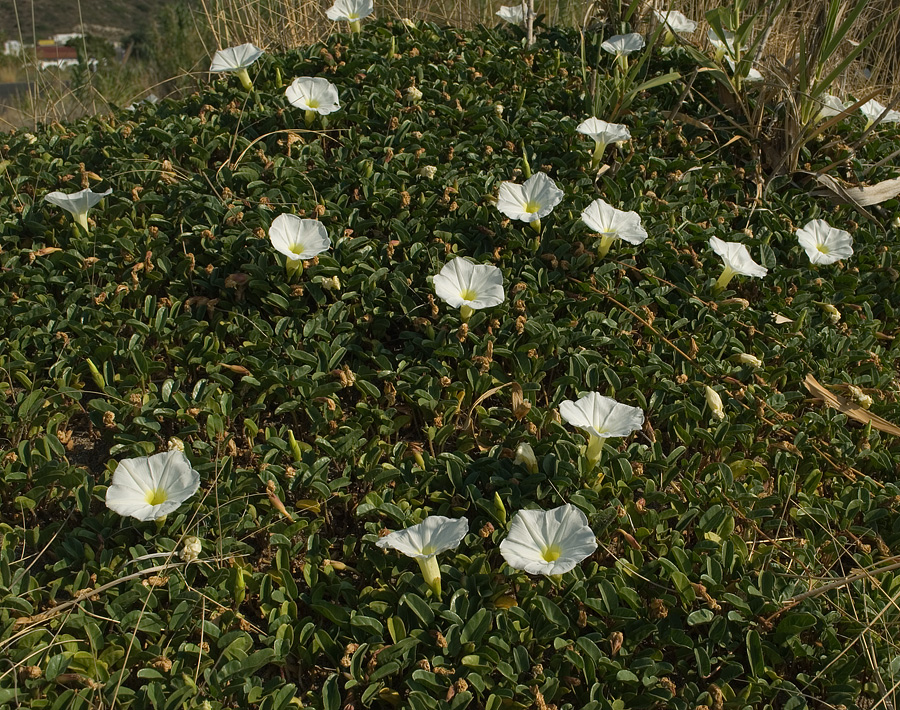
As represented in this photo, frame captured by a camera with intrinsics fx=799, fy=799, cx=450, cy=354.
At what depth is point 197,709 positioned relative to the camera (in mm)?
1526

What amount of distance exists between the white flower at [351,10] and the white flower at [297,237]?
1.36 meters

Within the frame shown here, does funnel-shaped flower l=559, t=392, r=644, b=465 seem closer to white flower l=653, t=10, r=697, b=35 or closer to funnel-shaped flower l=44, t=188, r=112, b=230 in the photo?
funnel-shaped flower l=44, t=188, r=112, b=230

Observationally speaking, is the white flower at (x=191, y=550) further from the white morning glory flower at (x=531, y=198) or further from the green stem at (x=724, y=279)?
the green stem at (x=724, y=279)

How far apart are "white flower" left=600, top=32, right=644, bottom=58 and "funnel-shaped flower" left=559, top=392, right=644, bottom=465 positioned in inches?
73.2

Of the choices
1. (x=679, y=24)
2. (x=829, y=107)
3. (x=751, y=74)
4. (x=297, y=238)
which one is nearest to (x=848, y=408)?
(x=829, y=107)

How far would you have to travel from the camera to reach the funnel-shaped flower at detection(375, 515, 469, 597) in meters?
1.65

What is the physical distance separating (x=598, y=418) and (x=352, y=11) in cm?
227

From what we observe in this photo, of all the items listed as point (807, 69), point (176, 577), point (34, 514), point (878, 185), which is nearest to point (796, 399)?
point (878, 185)

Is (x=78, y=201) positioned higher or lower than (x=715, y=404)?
higher

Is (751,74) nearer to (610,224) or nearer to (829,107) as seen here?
(829,107)

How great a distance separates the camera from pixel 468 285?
2.28 meters

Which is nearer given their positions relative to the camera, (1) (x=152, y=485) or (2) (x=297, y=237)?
(1) (x=152, y=485)

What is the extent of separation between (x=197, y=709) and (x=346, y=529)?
0.53 metres

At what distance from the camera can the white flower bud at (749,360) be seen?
7.45 feet
